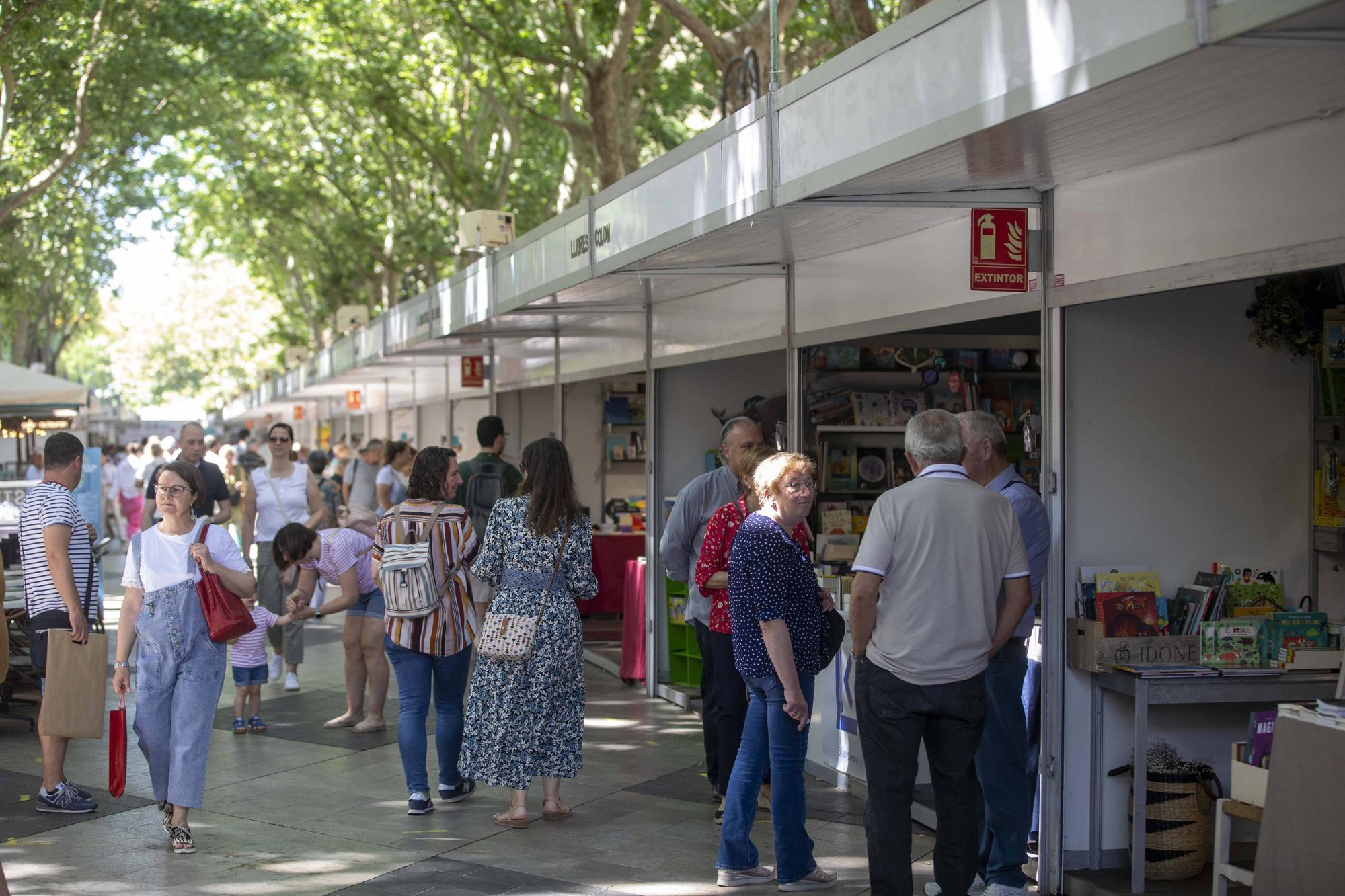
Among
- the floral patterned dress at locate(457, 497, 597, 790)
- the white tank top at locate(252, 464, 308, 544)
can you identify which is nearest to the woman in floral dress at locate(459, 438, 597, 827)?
the floral patterned dress at locate(457, 497, 597, 790)

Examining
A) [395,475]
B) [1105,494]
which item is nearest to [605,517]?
[395,475]

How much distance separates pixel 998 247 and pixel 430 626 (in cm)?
302

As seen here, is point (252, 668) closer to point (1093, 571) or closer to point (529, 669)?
point (529, 669)

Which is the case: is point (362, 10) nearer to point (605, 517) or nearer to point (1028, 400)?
point (605, 517)

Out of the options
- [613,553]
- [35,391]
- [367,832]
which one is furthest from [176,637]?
[35,391]

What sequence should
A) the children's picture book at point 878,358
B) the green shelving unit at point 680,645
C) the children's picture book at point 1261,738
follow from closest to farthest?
the children's picture book at point 1261,738, the children's picture book at point 878,358, the green shelving unit at point 680,645

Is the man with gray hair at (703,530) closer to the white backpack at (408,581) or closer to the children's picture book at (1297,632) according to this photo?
the white backpack at (408,581)

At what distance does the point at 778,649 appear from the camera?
16.4ft

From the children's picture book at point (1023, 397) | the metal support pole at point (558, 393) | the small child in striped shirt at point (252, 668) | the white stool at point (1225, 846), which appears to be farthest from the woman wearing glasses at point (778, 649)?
the metal support pole at point (558, 393)

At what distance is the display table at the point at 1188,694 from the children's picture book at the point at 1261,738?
1.49ft

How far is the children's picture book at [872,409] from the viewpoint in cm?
860

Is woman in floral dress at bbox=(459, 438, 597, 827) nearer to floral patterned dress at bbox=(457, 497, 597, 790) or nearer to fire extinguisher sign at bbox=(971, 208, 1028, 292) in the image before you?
floral patterned dress at bbox=(457, 497, 597, 790)

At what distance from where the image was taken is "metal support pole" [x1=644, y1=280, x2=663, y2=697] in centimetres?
987

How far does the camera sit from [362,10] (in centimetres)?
2269
